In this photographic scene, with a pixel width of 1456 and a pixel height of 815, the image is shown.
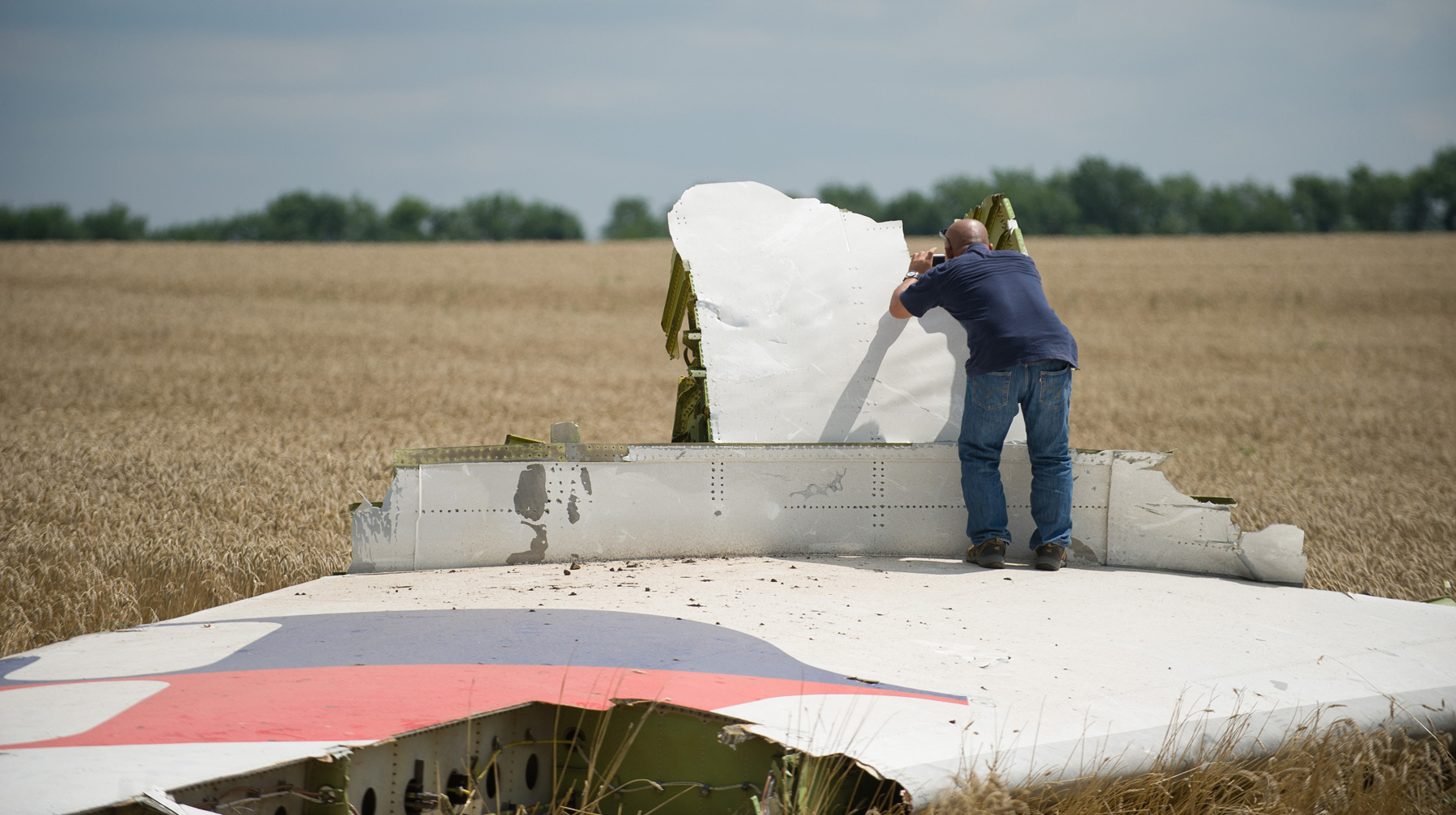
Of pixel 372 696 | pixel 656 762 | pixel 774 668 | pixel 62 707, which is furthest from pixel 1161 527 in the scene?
pixel 62 707

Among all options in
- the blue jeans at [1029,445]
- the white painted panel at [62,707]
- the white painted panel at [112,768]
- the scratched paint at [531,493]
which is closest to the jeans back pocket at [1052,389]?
the blue jeans at [1029,445]

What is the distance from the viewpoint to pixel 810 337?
5.96 meters

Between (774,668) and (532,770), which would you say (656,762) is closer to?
(532,770)

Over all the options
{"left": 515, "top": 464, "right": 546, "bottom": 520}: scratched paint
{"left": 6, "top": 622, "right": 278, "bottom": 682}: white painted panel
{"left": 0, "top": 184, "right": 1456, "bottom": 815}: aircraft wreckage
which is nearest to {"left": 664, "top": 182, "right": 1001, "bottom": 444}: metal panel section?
{"left": 0, "top": 184, "right": 1456, "bottom": 815}: aircraft wreckage

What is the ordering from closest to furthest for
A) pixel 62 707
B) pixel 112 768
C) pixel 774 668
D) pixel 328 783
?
1. pixel 112 768
2. pixel 328 783
3. pixel 62 707
4. pixel 774 668

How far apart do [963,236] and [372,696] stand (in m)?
3.98

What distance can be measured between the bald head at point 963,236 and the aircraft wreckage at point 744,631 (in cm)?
34

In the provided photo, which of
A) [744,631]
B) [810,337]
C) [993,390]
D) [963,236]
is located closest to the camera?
[744,631]

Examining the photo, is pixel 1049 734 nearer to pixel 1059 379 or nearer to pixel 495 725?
pixel 495 725

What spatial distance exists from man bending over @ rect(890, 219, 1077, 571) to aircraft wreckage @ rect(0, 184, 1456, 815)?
0.69 feet

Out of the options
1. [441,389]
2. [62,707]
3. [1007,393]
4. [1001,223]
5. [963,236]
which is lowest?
[62,707]

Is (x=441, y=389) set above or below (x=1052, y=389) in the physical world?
below

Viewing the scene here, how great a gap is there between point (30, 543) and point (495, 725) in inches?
160

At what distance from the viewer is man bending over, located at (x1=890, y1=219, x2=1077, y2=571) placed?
5.23m
